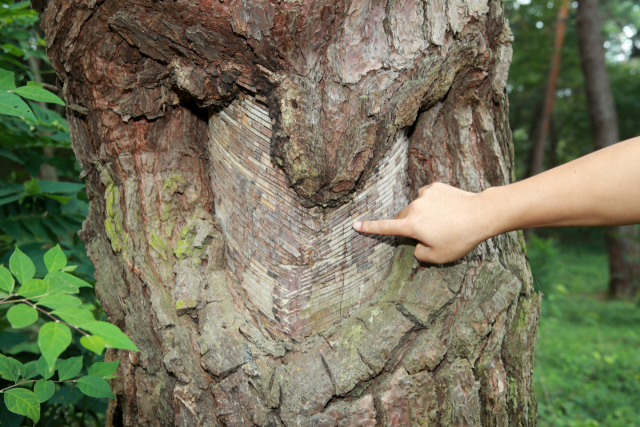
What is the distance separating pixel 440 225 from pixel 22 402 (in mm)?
1318

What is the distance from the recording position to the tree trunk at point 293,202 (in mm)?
1332

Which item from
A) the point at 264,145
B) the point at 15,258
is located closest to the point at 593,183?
the point at 264,145

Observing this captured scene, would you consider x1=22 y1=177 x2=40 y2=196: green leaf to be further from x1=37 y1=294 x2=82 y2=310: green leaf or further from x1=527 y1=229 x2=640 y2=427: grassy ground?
x1=527 y1=229 x2=640 y2=427: grassy ground

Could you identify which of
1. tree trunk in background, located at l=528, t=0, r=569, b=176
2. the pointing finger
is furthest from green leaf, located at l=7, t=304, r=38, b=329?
tree trunk in background, located at l=528, t=0, r=569, b=176

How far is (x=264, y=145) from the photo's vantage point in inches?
55.3

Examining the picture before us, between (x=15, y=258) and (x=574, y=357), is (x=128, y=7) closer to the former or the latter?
(x=15, y=258)

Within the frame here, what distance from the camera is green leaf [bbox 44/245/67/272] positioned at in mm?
1004

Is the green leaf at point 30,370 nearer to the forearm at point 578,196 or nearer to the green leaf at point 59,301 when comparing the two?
the green leaf at point 59,301

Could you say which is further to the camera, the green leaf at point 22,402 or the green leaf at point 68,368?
the green leaf at point 68,368

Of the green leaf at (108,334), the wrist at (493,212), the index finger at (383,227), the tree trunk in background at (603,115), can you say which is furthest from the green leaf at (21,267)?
the tree trunk in background at (603,115)

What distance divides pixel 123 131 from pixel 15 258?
732 mm

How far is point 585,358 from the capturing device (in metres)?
5.14

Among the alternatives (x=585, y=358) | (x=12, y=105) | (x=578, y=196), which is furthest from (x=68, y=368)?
(x=585, y=358)

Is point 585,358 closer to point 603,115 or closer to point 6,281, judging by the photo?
point 603,115
